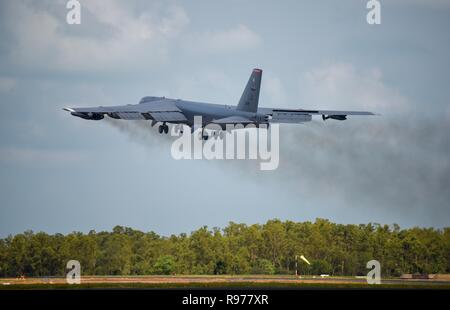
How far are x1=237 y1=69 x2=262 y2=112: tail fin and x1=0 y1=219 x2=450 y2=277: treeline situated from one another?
1677 cm

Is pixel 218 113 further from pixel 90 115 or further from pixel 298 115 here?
pixel 90 115

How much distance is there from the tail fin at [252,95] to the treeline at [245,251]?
16.8 metres

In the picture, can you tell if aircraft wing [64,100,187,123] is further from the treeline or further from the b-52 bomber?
the treeline

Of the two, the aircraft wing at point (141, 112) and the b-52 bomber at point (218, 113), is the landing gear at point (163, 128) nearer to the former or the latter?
the b-52 bomber at point (218, 113)

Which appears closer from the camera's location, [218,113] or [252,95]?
[252,95]

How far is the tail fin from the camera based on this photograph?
90812 mm

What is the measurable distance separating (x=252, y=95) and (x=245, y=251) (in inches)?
1290

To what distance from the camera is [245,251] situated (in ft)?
Result: 393

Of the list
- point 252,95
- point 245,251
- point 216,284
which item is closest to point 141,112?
point 252,95

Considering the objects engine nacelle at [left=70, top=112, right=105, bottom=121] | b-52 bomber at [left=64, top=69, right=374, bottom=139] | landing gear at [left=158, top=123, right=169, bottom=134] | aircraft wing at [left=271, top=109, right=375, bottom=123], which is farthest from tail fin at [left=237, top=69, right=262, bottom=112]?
engine nacelle at [left=70, top=112, right=105, bottom=121]

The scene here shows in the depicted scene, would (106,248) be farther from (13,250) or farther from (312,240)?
(312,240)

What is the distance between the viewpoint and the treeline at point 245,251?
10031 centimetres

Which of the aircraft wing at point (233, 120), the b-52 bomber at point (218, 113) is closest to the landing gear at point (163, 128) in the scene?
the b-52 bomber at point (218, 113)

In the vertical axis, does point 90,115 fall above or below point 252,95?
below
